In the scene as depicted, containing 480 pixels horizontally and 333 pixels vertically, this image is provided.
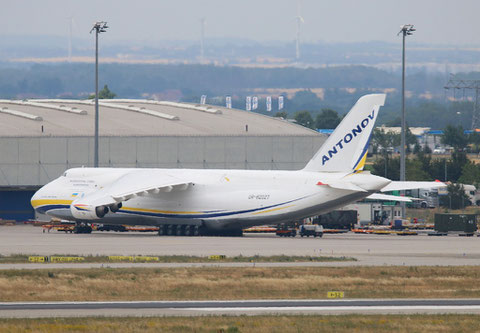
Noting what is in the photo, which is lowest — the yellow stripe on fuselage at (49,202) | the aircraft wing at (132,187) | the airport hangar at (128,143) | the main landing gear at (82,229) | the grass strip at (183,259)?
the grass strip at (183,259)

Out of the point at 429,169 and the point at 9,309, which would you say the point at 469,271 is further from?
the point at 429,169

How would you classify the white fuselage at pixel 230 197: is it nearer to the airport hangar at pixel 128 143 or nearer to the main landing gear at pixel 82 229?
the main landing gear at pixel 82 229

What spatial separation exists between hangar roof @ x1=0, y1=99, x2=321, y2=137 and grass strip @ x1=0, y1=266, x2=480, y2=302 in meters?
49.9

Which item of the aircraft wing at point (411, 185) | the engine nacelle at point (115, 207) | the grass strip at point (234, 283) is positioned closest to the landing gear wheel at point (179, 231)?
the engine nacelle at point (115, 207)

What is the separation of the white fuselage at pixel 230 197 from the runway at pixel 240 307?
103 ft

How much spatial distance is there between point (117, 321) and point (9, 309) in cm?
424

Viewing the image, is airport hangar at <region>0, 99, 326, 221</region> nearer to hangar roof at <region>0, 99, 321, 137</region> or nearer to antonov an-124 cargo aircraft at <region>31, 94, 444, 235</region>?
hangar roof at <region>0, 99, 321, 137</region>

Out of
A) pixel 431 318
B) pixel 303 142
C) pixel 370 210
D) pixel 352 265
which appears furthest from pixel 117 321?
pixel 303 142

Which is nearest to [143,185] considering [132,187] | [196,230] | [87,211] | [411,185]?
[132,187]

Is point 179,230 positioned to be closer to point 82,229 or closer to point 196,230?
point 196,230

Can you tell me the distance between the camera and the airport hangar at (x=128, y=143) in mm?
86938

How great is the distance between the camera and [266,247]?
56312 millimetres

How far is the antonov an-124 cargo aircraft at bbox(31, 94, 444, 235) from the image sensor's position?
6500 centimetres

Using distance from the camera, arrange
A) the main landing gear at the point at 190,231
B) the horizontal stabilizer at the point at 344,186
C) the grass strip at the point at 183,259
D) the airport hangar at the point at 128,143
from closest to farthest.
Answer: the grass strip at the point at 183,259, the horizontal stabilizer at the point at 344,186, the main landing gear at the point at 190,231, the airport hangar at the point at 128,143
